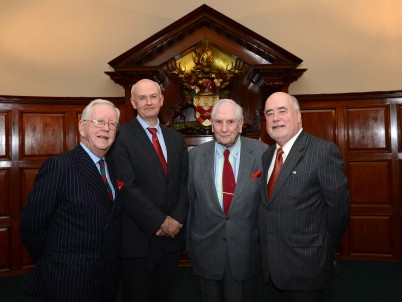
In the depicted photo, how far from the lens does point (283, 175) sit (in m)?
1.98

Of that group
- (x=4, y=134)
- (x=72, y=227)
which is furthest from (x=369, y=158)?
(x=4, y=134)

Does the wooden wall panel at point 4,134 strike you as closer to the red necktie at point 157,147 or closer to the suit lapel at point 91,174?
the red necktie at point 157,147

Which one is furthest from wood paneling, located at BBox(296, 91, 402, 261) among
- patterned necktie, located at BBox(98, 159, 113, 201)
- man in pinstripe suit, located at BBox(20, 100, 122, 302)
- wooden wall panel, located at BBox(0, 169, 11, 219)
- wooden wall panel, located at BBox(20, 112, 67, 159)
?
wooden wall panel, located at BBox(0, 169, 11, 219)

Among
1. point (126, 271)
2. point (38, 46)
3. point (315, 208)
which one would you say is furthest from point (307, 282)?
point (38, 46)

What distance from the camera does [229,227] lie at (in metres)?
2.19

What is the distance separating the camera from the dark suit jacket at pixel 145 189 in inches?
88.8

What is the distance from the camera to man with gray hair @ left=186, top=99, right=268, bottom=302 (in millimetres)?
2186

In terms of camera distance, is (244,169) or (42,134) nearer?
(244,169)

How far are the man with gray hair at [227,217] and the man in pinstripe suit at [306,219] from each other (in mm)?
186

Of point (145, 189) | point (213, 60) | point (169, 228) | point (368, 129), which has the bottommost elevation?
point (169, 228)

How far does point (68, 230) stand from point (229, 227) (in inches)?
37.3

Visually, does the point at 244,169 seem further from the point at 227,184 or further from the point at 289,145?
the point at 289,145

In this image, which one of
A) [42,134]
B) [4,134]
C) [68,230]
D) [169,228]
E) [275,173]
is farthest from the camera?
[42,134]

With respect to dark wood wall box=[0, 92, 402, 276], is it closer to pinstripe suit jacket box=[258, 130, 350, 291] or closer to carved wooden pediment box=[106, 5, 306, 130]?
carved wooden pediment box=[106, 5, 306, 130]
